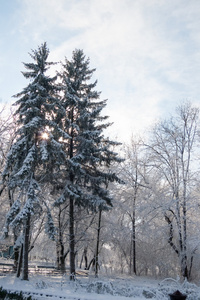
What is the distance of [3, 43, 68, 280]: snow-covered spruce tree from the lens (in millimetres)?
13102

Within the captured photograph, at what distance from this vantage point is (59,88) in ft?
52.3

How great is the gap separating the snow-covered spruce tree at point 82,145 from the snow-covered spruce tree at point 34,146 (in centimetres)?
120

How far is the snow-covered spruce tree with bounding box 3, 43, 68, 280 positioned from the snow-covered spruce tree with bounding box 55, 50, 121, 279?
120 centimetres

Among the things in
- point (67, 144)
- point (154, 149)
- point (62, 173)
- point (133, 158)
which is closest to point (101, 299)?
point (62, 173)

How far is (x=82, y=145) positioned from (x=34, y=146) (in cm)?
331

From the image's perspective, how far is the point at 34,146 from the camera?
13984 millimetres

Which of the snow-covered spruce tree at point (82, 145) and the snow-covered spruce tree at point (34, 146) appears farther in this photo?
the snow-covered spruce tree at point (82, 145)

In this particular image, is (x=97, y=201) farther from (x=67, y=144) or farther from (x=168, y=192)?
(x=168, y=192)

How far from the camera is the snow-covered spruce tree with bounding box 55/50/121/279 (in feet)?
50.5

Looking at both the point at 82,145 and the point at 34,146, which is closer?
the point at 34,146

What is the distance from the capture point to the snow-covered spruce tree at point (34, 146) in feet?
43.0

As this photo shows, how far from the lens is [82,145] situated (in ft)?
52.5

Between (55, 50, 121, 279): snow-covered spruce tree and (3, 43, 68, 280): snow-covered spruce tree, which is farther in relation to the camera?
(55, 50, 121, 279): snow-covered spruce tree

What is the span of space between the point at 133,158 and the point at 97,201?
937 cm
